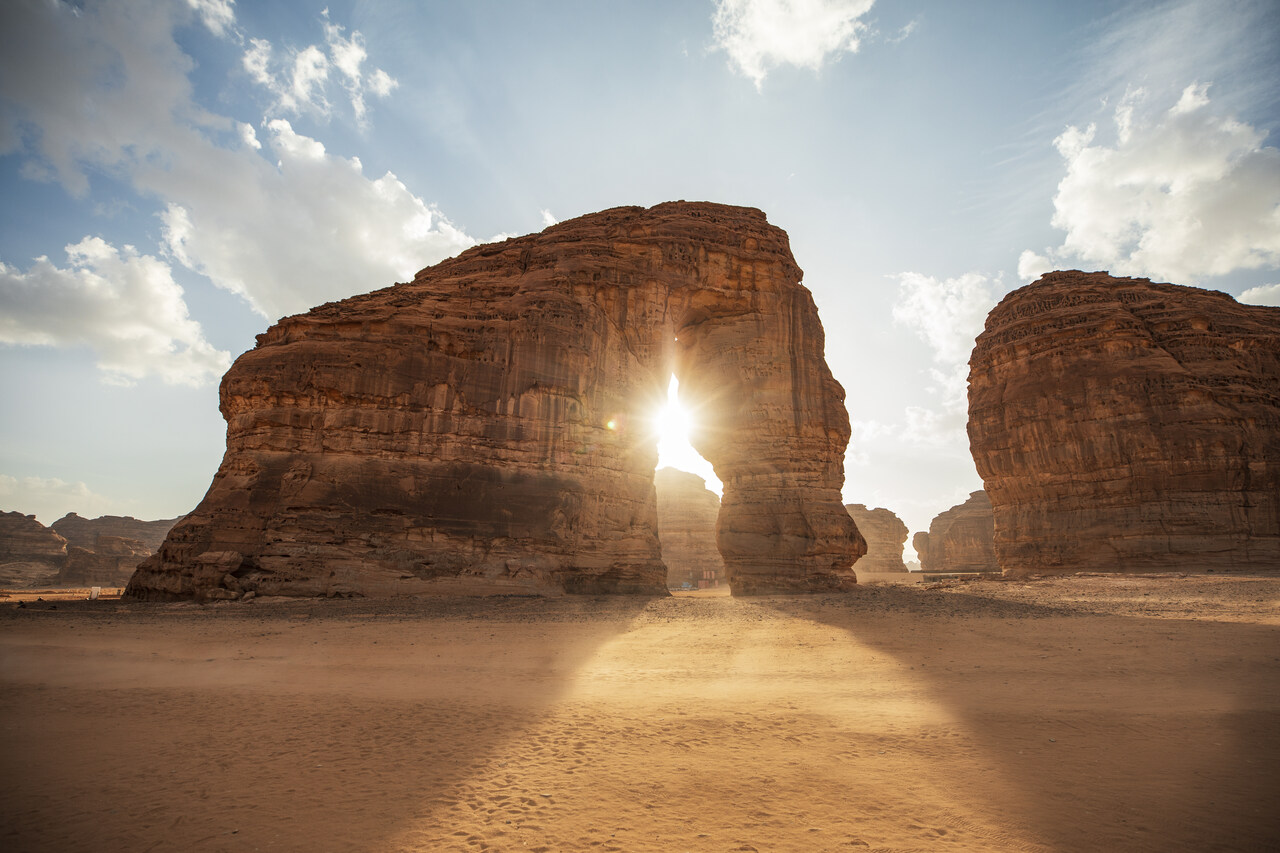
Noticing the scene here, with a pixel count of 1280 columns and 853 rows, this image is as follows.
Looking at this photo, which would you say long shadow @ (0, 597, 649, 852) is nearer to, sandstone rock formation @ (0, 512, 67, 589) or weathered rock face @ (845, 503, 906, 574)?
sandstone rock formation @ (0, 512, 67, 589)

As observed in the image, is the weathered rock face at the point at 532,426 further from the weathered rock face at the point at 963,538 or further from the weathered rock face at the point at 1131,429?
the weathered rock face at the point at 963,538

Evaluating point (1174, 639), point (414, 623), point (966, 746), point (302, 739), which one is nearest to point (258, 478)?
point (414, 623)

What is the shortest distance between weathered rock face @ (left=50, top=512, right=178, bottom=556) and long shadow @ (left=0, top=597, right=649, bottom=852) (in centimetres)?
7747

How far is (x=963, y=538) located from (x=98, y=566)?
8812 cm

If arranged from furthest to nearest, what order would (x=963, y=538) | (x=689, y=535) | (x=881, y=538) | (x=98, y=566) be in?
1. (x=881, y=538)
2. (x=963, y=538)
3. (x=689, y=535)
4. (x=98, y=566)

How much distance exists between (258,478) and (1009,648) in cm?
1908

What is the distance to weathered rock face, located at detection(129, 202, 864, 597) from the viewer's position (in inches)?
673

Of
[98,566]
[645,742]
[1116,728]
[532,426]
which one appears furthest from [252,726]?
[98,566]

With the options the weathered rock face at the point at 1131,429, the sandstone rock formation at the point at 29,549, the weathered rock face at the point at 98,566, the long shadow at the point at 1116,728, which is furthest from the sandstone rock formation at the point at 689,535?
the sandstone rock formation at the point at 29,549

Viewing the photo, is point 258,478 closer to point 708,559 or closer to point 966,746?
point 966,746

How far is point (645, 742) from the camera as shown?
5094mm

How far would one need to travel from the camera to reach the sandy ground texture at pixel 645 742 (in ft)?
11.7

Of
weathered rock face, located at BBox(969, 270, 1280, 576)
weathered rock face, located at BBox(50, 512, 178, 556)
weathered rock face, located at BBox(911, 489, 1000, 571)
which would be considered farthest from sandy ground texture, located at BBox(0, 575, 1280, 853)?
weathered rock face, located at BBox(50, 512, 178, 556)

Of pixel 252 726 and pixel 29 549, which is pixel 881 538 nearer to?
pixel 252 726
